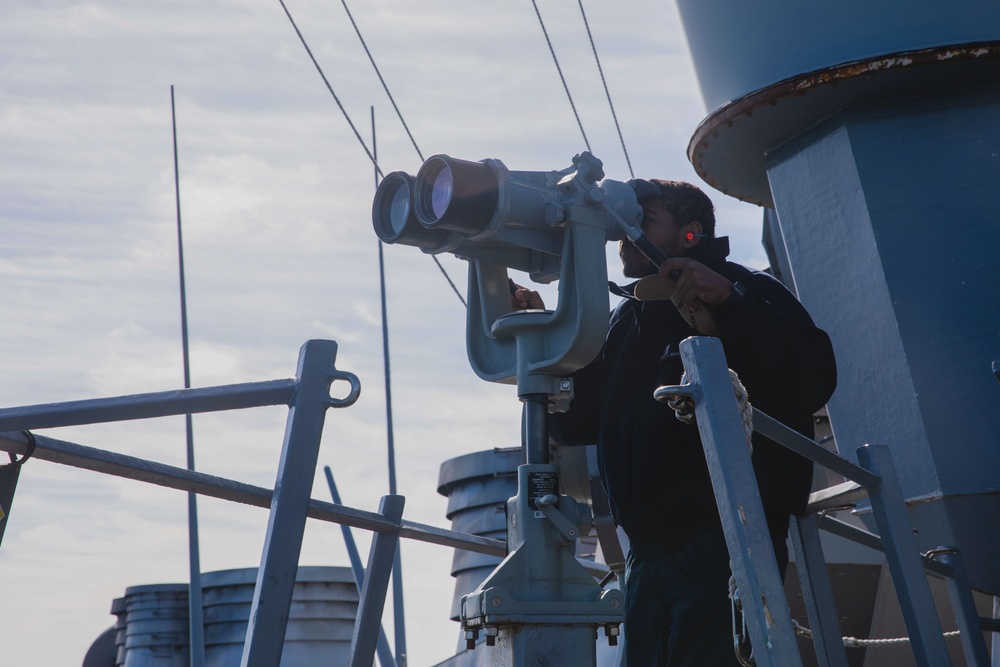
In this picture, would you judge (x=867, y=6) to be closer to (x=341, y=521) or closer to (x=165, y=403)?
(x=341, y=521)

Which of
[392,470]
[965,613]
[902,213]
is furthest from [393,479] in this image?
[965,613]

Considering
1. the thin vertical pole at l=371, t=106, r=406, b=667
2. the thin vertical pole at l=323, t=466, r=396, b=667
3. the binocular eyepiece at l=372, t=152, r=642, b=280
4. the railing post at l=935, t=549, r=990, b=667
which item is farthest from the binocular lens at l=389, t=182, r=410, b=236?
the thin vertical pole at l=371, t=106, r=406, b=667

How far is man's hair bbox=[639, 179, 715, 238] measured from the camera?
8.11 feet

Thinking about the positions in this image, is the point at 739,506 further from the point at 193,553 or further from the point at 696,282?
the point at 193,553

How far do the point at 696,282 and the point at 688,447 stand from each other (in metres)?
0.37

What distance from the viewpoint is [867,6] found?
134 inches

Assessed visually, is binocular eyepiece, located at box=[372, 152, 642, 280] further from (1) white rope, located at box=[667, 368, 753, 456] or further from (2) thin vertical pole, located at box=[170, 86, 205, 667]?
(2) thin vertical pole, located at box=[170, 86, 205, 667]

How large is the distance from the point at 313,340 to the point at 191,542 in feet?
17.6

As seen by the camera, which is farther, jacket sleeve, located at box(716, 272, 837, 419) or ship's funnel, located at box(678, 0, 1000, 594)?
ship's funnel, located at box(678, 0, 1000, 594)

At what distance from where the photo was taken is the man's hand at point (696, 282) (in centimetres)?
198

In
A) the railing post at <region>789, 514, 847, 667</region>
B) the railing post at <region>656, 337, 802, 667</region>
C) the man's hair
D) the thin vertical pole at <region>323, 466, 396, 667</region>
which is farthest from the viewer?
the thin vertical pole at <region>323, 466, 396, 667</region>

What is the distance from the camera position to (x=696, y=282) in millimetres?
1978

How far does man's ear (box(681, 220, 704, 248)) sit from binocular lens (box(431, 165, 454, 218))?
0.71 metres

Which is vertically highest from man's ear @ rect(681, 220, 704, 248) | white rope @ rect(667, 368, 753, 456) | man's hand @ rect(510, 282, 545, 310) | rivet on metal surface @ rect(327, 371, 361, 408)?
man's ear @ rect(681, 220, 704, 248)
